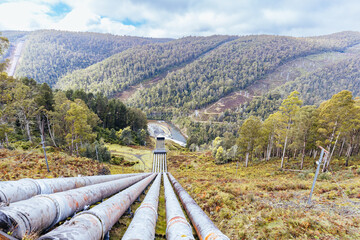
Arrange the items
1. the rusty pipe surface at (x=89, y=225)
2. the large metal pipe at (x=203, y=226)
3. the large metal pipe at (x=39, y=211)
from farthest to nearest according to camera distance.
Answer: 1. the large metal pipe at (x=203, y=226)
2. the large metal pipe at (x=39, y=211)
3. the rusty pipe surface at (x=89, y=225)

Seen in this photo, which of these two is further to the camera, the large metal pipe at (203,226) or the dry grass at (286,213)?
the dry grass at (286,213)

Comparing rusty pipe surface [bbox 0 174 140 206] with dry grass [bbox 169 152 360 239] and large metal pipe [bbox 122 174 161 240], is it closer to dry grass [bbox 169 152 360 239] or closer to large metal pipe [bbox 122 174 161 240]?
large metal pipe [bbox 122 174 161 240]

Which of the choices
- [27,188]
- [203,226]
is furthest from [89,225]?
[203,226]

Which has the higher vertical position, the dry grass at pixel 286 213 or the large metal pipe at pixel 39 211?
the large metal pipe at pixel 39 211

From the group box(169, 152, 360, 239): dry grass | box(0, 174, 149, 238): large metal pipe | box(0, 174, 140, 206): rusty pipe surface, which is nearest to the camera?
box(0, 174, 149, 238): large metal pipe

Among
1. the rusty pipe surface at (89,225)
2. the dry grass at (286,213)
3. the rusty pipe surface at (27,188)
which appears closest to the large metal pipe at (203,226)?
the dry grass at (286,213)

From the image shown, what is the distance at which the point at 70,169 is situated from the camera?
14.9 meters

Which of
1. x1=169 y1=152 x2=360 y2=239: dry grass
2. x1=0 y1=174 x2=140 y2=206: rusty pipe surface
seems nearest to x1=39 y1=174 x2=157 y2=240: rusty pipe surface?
x1=0 y1=174 x2=140 y2=206: rusty pipe surface

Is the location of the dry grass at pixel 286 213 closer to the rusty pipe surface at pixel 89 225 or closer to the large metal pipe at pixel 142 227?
the large metal pipe at pixel 142 227

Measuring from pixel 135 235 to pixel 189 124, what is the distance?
472 ft

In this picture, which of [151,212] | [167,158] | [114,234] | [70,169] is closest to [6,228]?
[114,234]

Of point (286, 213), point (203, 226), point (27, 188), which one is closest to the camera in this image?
point (27, 188)

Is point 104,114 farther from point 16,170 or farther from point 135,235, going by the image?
point 135,235

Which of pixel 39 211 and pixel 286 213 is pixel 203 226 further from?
pixel 286 213
